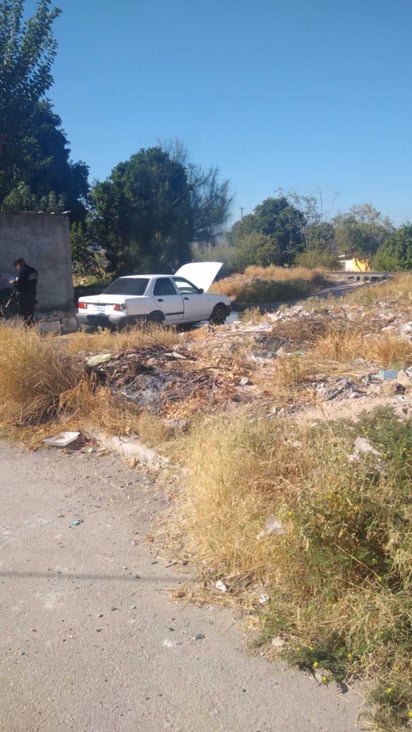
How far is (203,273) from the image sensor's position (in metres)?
18.5

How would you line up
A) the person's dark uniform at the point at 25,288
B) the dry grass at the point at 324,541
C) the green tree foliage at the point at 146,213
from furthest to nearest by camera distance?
the green tree foliage at the point at 146,213, the person's dark uniform at the point at 25,288, the dry grass at the point at 324,541

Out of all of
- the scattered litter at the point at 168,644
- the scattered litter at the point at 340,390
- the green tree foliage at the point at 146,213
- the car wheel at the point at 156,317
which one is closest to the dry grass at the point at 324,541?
the scattered litter at the point at 168,644

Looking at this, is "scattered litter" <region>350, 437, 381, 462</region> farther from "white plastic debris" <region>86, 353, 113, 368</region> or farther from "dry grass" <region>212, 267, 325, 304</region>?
"dry grass" <region>212, 267, 325, 304</region>

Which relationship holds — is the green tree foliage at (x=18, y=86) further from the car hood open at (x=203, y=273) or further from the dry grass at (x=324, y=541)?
the dry grass at (x=324, y=541)

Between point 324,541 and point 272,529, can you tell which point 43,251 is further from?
point 324,541

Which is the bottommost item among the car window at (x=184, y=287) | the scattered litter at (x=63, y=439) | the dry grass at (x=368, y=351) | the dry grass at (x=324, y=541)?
the scattered litter at (x=63, y=439)

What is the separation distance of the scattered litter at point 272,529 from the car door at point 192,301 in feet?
37.5

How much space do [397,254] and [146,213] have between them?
20.4m

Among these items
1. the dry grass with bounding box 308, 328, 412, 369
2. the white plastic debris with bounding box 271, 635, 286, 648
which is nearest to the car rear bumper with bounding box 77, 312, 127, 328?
the dry grass with bounding box 308, 328, 412, 369

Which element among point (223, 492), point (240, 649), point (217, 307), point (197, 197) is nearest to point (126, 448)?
point (223, 492)

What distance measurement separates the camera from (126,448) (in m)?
6.16

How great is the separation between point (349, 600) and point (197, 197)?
3150 cm

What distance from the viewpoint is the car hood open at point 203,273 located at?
18203 millimetres

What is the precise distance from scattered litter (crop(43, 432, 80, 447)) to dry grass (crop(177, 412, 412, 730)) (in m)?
2.21
